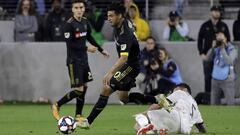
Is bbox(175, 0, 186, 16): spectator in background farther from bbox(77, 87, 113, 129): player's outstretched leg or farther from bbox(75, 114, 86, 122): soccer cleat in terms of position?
bbox(77, 87, 113, 129): player's outstretched leg

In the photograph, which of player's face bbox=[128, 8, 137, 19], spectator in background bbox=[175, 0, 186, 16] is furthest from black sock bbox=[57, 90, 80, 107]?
spectator in background bbox=[175, 0, 186, 16]

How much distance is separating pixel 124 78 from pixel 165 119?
1.43m

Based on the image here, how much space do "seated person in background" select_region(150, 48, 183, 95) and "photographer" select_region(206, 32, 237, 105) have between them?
108 cm

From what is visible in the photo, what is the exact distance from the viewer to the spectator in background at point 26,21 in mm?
25969

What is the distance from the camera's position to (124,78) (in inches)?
648

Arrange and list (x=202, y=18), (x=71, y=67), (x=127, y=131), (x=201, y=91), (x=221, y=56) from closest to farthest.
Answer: (x=127, y=131) → (x=71, y=67) → (x=221, y=56) → (x=201, y=91) → (x=202, y=18)

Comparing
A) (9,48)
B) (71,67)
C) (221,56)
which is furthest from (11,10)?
(71,67)

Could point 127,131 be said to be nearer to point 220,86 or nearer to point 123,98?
point 123,98

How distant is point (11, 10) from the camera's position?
28.0 m

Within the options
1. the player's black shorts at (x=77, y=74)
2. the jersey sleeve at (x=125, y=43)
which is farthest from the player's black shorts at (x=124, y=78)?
the player's black shorts at (x=77, y=74)

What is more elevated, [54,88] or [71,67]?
[71,67]

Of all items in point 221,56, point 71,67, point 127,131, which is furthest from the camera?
point 221,56

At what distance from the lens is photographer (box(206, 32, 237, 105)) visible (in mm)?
23719

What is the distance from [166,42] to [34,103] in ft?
12.7
